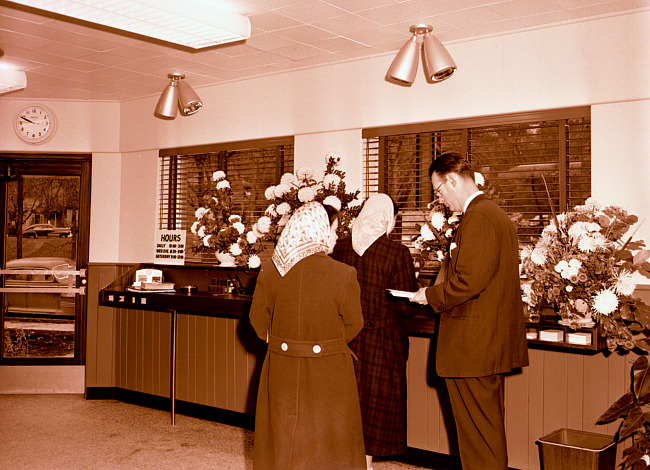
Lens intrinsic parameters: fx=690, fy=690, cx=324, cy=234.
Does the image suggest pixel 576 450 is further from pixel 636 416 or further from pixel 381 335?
pixel 381 335

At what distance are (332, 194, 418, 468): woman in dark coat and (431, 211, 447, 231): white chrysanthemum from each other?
0.58 m

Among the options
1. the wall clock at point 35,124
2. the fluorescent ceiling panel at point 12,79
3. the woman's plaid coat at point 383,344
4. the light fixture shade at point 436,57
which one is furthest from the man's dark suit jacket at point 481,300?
the wall clock at point 35,124

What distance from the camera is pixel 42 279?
722cm

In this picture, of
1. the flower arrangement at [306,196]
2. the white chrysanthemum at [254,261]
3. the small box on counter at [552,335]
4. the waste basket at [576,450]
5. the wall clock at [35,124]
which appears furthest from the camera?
the wall clock at [35,124]

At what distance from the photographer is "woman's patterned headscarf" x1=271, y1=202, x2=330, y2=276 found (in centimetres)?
304

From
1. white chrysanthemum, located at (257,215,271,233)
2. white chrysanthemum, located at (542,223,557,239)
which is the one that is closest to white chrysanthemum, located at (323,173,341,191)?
white chrysanthemum, located at (257,215,271,233)

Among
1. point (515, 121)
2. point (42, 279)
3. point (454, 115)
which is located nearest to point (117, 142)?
point (42, 279)

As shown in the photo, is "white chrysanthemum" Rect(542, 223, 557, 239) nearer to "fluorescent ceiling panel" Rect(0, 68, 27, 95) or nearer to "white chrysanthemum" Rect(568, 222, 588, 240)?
"white chrysanthemum" Rect(568, 222, 588, 240)

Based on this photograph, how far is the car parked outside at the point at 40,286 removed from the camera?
23.6ft

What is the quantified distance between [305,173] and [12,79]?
293 centimetres

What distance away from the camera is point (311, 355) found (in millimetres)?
3004

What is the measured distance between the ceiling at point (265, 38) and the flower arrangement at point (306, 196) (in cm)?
97

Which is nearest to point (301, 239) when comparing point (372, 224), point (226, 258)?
point (372, 224)

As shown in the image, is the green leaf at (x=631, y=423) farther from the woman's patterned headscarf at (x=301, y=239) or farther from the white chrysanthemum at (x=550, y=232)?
the woman's patterned headscarf at (x=301, y=239)
